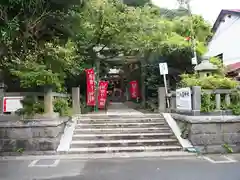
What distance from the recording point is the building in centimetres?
1917

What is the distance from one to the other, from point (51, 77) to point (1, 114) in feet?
6.11

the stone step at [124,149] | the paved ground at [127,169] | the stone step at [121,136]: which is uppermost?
the stone step at [121,136]

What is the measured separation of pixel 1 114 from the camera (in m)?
9.11

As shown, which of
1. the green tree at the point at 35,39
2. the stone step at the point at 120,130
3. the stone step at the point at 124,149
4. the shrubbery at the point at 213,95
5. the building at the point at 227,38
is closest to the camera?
the green tree at the point at 35,39

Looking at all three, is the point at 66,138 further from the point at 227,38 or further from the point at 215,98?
the point at 227,38

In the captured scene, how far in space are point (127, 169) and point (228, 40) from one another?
15876mm

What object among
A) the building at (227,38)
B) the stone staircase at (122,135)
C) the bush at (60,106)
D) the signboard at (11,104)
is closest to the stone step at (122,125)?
the stone staircase at (122,135)

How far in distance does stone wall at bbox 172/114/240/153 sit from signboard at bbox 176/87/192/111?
0.49 metres

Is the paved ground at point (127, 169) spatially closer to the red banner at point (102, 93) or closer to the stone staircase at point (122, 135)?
the stone staircase at point (122, 135)

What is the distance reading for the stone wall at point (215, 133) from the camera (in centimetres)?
884

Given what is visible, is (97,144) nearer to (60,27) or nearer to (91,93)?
(60,27)

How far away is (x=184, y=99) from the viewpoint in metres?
9.66

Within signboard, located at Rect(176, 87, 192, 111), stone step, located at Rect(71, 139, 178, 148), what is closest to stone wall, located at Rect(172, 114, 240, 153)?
signboard, located at Rect(176, 87, 192, 111)

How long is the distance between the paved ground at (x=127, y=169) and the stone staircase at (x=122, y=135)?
930 millimetres
